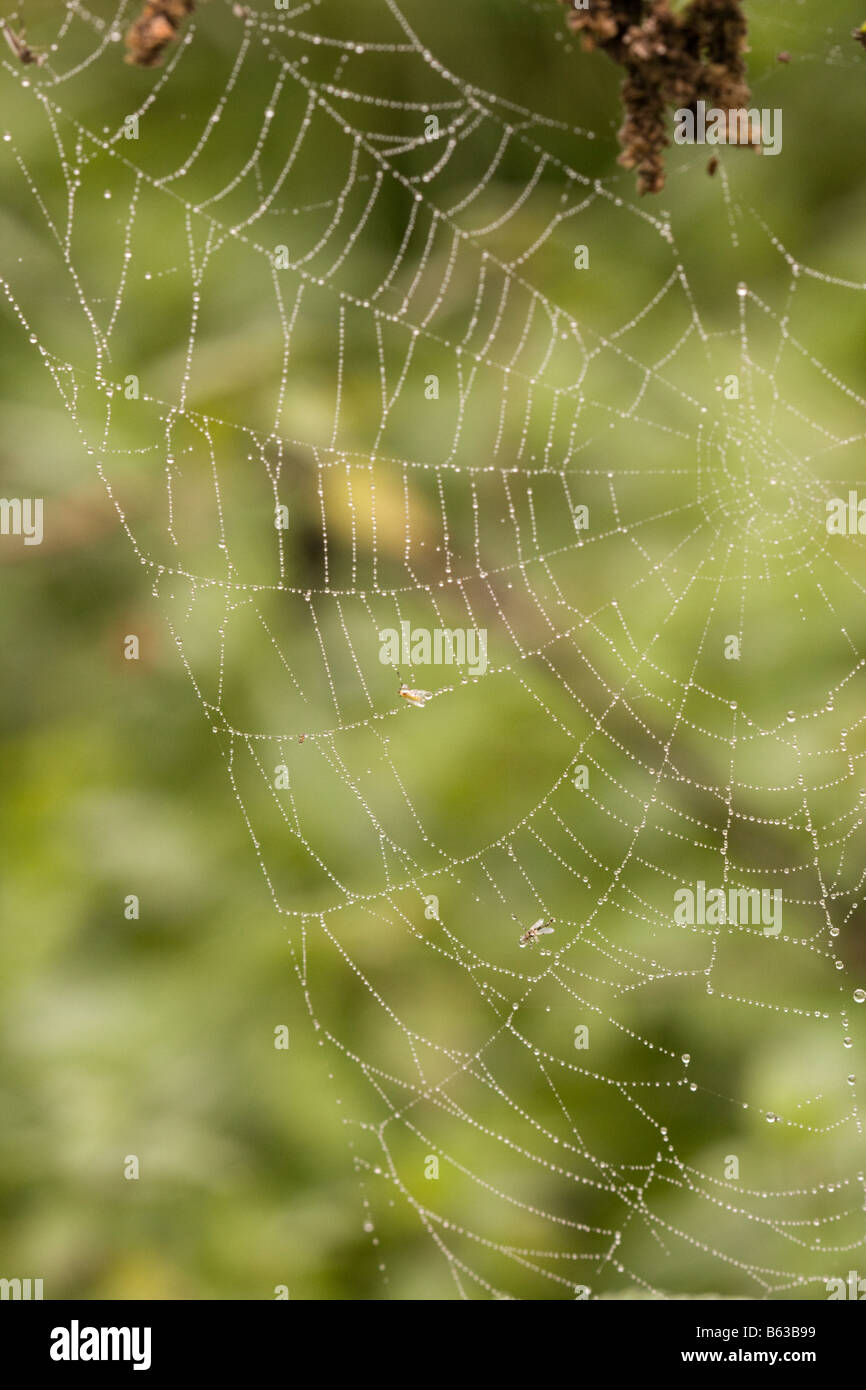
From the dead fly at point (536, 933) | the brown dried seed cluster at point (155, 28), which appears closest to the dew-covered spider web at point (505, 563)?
the dead fly at point (536, 933)

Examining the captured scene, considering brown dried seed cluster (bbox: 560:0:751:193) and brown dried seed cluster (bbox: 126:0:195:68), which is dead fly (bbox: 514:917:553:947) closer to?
brown dried seed cluster (bbox: 560:0:751:193)

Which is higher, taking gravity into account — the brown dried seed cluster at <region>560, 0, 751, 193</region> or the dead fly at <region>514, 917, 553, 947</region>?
the brown dried seed cluster at <region>560, 0, 751, 193</region>

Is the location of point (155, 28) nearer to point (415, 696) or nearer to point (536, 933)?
point (415, 696)

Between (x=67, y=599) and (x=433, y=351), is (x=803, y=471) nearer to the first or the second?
(x=433, y=351)

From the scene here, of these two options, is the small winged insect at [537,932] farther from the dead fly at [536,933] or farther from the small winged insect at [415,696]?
the small winged insect at [415,696]

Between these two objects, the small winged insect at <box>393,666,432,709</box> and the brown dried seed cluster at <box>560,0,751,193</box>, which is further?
the small winged insect at <box>393,666,432,709</box>

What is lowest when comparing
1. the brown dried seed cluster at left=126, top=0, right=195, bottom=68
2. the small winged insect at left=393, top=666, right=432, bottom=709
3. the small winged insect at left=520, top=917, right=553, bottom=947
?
the small winged insect at left=520, top=917, right=553, bottom=947

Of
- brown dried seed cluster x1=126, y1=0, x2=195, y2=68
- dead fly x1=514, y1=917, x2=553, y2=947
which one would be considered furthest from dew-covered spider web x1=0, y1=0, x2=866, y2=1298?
brown dried seed cluster x1=126, y1=0, x2=195, y2=68
